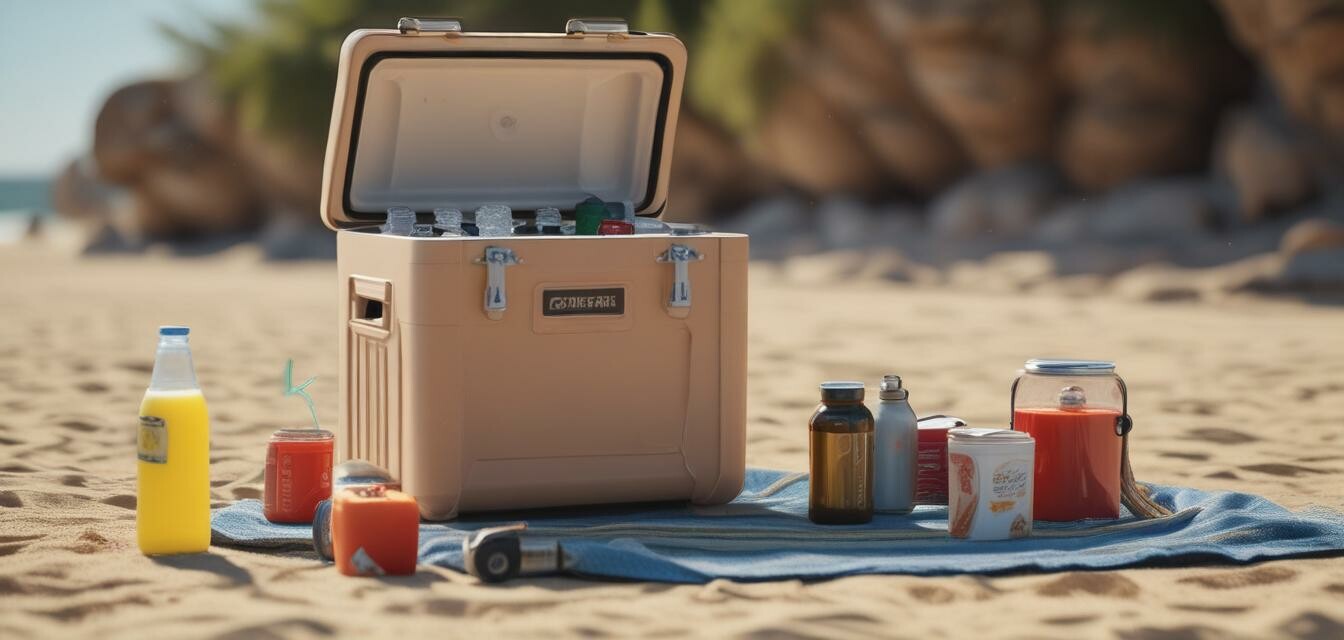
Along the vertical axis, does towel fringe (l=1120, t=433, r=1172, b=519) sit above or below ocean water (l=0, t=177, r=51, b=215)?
below

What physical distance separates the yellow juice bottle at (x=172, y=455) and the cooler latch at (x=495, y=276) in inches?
22.7

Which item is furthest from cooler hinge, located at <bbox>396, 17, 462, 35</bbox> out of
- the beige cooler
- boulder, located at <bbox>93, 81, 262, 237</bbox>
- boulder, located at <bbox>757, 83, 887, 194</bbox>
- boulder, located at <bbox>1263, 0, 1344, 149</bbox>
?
boulder, located at <bbox>93, 81, 262, 237</bbox>

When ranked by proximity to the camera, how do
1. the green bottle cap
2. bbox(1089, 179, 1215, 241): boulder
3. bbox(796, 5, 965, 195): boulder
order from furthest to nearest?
bbox(796, 5, 965, 195): boulder → bbox(1089, 179, 1215, 241): boulder → the green bottle cap

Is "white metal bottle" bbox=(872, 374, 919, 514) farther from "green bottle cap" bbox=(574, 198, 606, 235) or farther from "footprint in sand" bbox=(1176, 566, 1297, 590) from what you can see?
"green bottle cap" bbox=(574, 198, 606, 235)

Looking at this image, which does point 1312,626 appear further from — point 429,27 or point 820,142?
point 820,142

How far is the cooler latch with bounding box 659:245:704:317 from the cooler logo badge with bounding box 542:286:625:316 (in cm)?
11

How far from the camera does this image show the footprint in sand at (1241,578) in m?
2.77

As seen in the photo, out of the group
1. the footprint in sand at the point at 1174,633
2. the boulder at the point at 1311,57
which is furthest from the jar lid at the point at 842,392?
the boulder at the point at 1311,57

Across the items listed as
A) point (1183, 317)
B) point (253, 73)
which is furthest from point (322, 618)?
point (253, 73)

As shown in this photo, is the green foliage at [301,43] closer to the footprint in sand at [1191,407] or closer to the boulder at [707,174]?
the boulder at [707,174]

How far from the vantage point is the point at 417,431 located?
3201mm

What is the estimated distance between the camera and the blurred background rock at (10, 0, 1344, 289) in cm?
967

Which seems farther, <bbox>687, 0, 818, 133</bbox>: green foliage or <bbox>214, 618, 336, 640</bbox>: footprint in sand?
<bbox>687, 0, 818, 133</bbox>: green foliage

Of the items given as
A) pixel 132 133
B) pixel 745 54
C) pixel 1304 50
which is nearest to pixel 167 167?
pixel 132 133
